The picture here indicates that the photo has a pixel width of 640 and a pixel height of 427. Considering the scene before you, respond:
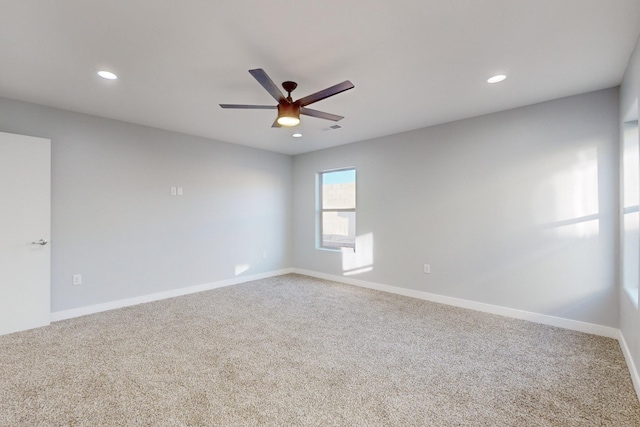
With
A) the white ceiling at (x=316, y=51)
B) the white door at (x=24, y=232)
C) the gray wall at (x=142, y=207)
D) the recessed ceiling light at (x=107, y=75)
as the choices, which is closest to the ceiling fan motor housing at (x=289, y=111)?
the white ceiling at (x=316, y=51)

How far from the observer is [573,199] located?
10.1ft

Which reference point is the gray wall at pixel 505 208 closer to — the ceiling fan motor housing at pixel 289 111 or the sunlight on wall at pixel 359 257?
the sunlight on wall at pixel 359 257

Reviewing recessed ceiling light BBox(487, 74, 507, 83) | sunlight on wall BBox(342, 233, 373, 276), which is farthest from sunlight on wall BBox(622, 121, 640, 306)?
sunlight on wall BBox(342, 233, 373, 276)

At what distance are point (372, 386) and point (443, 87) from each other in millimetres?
2767

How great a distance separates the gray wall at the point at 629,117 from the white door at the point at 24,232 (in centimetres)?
544

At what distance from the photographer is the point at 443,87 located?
2.87 metres

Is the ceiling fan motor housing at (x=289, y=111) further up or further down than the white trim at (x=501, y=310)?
further up

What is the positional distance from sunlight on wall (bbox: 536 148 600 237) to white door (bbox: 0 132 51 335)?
5.57 metres

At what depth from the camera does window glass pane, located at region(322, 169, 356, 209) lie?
536cm

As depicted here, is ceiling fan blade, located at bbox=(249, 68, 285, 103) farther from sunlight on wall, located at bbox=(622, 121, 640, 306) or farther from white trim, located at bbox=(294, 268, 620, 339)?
white trim, located at bbox=(294, 268, 620, 339)

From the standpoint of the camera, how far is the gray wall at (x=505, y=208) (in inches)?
116

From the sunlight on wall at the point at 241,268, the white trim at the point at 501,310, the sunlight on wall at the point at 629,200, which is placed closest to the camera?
the sunlight on wall at the point at 629,200

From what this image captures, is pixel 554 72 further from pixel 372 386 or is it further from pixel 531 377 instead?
pixel 372 386

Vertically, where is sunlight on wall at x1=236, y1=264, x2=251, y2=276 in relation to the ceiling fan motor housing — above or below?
below
